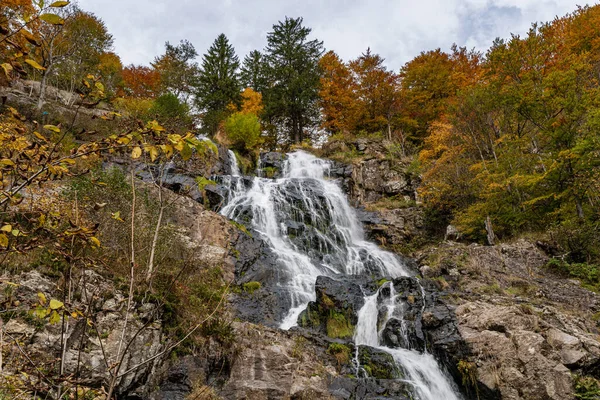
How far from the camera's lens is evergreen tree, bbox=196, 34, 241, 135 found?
26797mm

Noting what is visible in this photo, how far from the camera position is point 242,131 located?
2067 centimetres

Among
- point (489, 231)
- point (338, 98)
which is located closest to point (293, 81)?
point (338, 98)

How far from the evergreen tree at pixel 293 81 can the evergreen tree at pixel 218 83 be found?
283cm

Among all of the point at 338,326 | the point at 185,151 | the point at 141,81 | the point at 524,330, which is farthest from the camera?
the point at 141,81

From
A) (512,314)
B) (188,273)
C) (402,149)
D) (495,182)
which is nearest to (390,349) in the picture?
(512,314)

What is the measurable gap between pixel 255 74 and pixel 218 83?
4340mm

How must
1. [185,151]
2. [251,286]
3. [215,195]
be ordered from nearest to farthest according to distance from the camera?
[185,151] < [251,286] < [215,195]

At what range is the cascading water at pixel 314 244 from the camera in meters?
8.08

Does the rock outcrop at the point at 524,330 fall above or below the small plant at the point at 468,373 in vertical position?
above

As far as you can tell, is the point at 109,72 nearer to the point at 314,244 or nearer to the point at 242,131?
the point at 242,131

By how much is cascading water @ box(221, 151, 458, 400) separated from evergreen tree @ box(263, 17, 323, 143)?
8938mm

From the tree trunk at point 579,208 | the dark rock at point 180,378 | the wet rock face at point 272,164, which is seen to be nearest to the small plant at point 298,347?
the dark rock at point 180,378

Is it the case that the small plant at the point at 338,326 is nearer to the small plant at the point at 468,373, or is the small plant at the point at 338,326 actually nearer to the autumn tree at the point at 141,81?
the small plant at the point at 468,373

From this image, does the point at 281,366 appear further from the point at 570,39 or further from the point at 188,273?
the point at 570,39
